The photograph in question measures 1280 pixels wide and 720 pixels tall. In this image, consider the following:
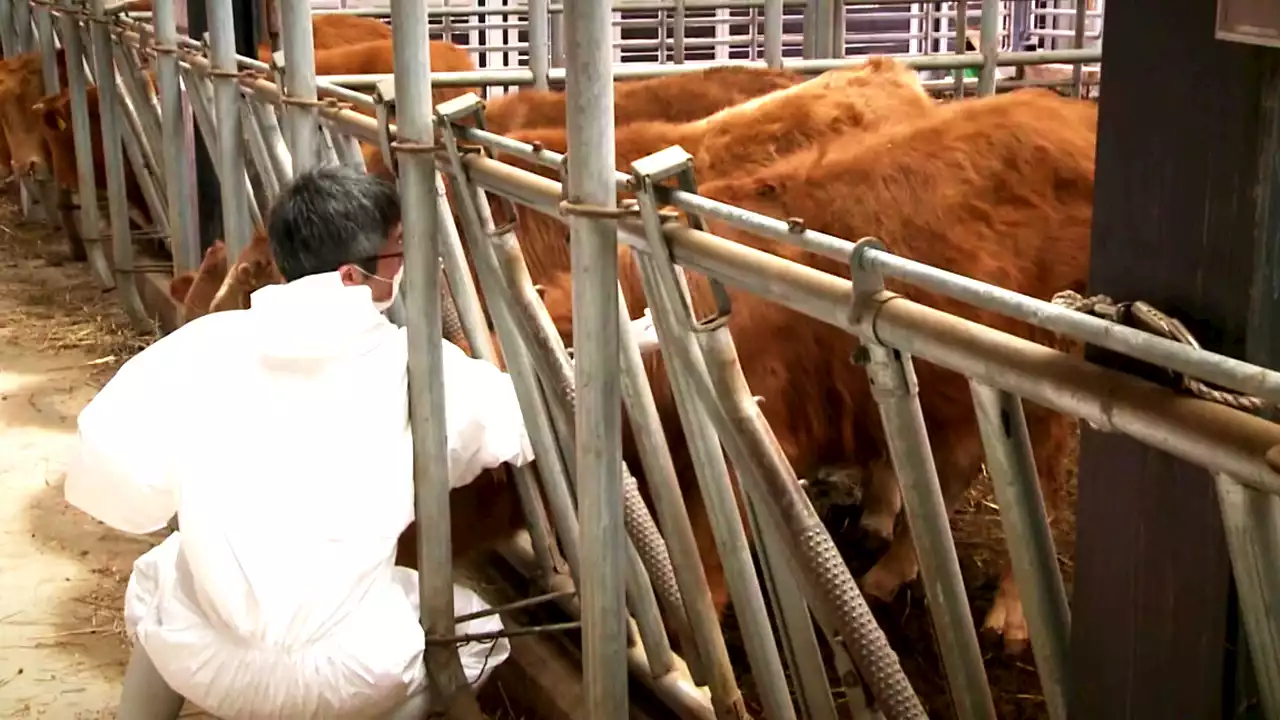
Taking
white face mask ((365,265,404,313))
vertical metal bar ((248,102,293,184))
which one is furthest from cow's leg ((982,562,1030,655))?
vertical metal bar ((248,102,293,184))

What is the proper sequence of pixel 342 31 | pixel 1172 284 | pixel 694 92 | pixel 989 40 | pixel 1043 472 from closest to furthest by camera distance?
pixel 1172 284 → pixel 1043 472 → pixel 989 40 → pixel 694 92 → pixel 342 31

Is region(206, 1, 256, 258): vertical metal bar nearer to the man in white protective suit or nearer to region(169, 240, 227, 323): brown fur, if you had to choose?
region(169, 240, 227, 323): brown fur

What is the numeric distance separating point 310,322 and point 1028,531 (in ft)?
4.80

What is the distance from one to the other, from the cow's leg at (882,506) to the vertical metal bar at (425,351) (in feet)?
5.70

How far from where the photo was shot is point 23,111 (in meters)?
8.98

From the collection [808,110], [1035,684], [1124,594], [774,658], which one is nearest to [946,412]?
[1035,684]

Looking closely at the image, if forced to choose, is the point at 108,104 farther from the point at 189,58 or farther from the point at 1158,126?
the point at 1158,126

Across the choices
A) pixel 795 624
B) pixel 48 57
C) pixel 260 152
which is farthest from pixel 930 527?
pixel 48 57

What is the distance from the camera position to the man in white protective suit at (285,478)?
254 centimetres

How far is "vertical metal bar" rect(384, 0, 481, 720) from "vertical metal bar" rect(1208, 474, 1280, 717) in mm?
1687

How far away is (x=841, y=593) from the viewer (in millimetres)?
1950

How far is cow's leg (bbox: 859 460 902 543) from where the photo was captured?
13.9ft

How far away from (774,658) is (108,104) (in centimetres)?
538

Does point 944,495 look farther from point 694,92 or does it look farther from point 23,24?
point 23,24
